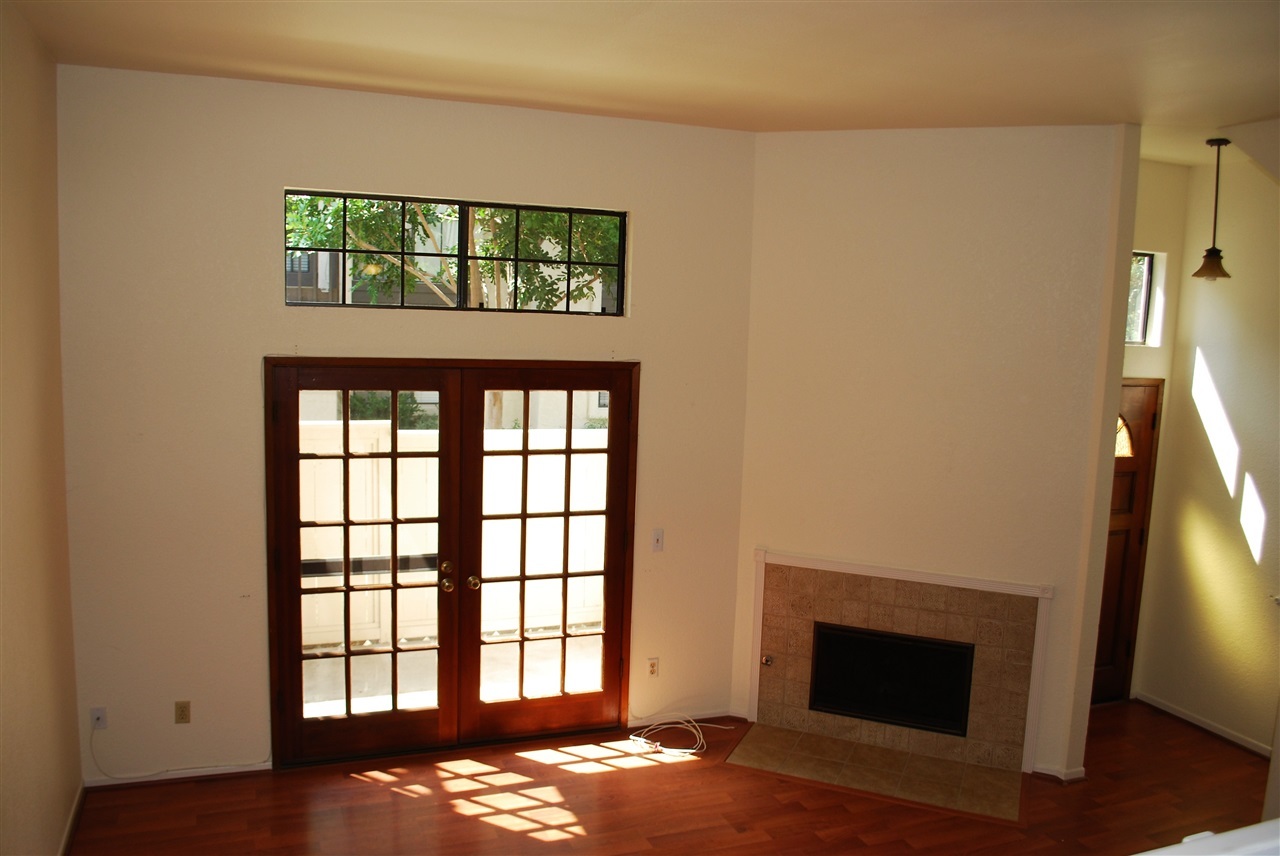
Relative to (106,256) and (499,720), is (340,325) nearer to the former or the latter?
(106,256)

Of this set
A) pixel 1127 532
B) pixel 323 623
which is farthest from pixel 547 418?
pixel 1127 532

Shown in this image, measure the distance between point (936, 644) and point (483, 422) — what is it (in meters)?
2.66

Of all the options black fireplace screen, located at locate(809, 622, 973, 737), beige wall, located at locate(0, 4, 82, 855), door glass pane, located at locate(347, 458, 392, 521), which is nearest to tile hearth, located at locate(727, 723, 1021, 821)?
black fireplace screen, located at locate(809, 622, 973, 737)

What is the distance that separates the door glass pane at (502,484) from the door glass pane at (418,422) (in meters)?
0.30

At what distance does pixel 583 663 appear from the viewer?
5.01 m

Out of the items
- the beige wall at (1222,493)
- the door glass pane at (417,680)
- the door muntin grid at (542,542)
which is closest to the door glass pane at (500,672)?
the door muntin grid at (542,542)

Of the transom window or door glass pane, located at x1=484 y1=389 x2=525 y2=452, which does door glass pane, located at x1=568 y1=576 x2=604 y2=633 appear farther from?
the transom window

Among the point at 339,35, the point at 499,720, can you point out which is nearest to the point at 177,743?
the point at 499,720

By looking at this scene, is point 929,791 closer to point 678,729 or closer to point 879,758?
point 879,758

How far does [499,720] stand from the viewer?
486cm

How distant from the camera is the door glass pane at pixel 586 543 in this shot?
4910 millimetres

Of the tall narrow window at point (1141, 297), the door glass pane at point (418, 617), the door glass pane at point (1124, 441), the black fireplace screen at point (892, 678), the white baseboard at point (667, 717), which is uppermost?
the tall narrow window at point (1141, 297)

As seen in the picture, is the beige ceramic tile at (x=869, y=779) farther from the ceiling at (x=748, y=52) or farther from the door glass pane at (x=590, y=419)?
the ceiling at (x=748, y=52)

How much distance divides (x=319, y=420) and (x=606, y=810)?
227 centimetres
